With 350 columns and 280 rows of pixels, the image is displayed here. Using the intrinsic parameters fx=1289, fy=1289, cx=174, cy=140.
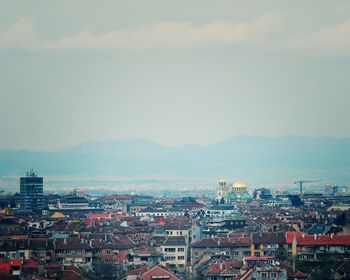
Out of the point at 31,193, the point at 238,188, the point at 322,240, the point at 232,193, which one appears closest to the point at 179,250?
the point at 322,240

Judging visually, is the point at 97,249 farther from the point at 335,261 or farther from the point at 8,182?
the point at 8,182

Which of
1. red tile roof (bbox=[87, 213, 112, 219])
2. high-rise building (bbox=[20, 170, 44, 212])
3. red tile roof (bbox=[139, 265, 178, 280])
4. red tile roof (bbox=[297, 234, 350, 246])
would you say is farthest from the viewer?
high-rise building (bbox=[20, 170, 44, 212])

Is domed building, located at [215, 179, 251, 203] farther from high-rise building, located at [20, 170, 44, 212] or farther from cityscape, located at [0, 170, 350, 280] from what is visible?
cityscape, located at [0, 170, 350, 280]

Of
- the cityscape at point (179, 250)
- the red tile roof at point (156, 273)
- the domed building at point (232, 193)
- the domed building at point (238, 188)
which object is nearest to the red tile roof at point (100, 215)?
the cityscape at point (179, 250)

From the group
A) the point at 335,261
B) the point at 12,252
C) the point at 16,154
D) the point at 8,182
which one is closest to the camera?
the point at 335,261

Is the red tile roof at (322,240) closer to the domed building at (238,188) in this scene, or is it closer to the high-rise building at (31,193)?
the high-rise building at (31,193)

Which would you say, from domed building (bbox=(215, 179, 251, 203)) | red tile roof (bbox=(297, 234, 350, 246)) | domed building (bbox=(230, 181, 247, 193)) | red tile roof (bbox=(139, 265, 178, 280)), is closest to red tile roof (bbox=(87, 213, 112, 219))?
domed building (bbox=(215, 179, 251, 203))

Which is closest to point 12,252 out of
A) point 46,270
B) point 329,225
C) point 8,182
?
point 46,270

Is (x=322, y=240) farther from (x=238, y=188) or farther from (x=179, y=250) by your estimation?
(x=238, y=188)
